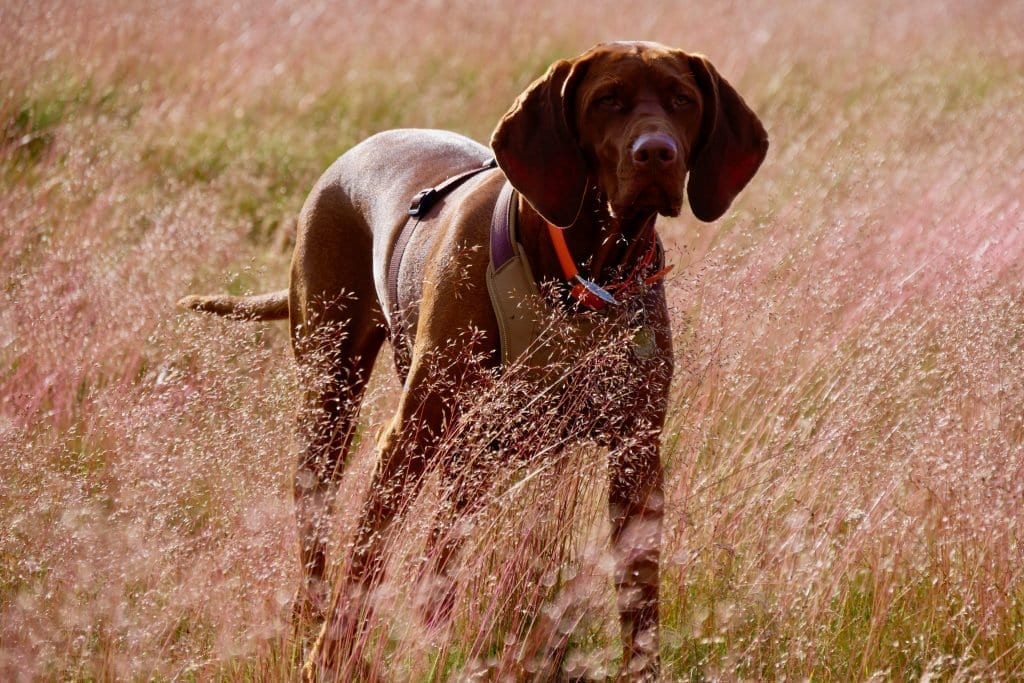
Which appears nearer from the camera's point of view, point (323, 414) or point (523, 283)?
point (523, 283)

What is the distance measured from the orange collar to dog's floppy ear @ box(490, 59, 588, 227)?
0.35 feet

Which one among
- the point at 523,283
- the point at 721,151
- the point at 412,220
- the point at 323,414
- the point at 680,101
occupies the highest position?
the point at 680,101

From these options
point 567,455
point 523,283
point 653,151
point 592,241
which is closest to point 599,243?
point 592,241

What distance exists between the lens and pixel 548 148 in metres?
2.83

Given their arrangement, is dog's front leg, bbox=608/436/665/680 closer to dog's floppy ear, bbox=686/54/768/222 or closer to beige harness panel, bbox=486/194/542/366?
beige harness panel, bbox=486/194/542/366

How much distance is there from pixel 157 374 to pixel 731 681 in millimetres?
1992

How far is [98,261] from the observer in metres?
4.31

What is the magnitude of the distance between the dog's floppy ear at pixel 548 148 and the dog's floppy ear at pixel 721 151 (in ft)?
0.91

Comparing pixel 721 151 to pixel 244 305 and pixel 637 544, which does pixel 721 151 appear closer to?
pixel 637 544

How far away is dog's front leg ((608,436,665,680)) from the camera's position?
2578 mm

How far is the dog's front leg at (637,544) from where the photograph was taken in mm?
2578

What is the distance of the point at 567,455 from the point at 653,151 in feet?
2.17

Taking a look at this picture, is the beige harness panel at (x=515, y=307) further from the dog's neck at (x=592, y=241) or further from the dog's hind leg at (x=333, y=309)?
the dog's hind leg at (x=333, y=309)

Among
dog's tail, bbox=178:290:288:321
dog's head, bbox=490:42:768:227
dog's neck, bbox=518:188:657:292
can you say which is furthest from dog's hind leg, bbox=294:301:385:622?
dog's head, bbox=490:42:768:227
